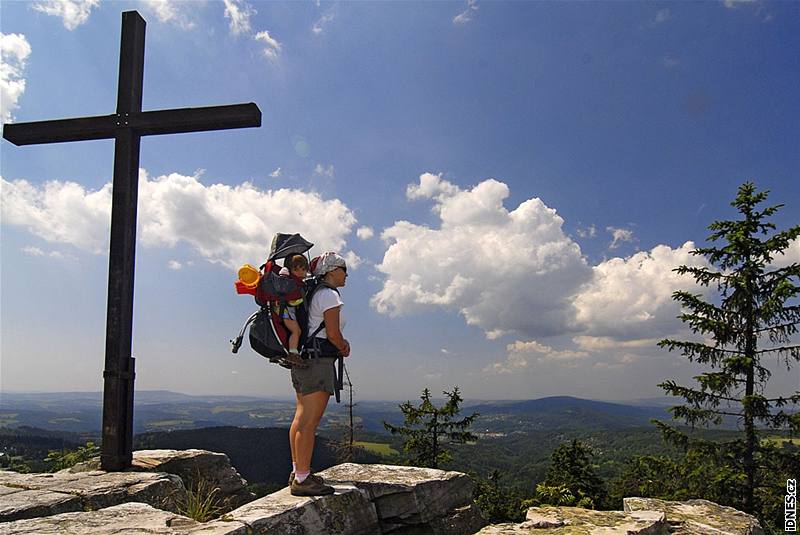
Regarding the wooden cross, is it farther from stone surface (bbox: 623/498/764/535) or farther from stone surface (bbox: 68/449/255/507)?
stone surface (bbox: 623/498/764/535)

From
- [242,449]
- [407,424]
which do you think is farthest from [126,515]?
[242,449]

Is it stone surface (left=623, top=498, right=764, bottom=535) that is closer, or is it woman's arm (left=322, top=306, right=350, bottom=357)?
woman's arm (left=322, top=306, right=350, bottom=357)

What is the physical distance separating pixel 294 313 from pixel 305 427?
3.30 ft

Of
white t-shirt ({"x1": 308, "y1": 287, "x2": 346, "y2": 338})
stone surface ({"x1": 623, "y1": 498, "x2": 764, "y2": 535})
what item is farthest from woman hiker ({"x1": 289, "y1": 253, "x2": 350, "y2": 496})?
stone surface ({"x1": 623, "y1": 498, "x2": 764, "y2": 535})

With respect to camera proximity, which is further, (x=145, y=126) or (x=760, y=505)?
(x=760, y=505)

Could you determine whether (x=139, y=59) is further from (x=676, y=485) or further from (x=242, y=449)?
(x=242, y=449)

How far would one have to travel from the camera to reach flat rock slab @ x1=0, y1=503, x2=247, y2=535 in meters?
3.41

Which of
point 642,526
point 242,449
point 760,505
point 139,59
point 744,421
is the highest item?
point 139,59

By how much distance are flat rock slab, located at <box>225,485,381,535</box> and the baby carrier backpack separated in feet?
2.92

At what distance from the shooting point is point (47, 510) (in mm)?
4047

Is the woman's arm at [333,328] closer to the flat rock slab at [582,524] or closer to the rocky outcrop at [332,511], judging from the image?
the rocky outcrop at [332,511]

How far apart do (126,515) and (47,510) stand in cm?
76

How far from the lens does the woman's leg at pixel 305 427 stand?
4273mm

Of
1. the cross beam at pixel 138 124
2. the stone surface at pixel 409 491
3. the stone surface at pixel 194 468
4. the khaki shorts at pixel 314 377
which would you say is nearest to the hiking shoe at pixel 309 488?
the stone surface at pixel 409 491
